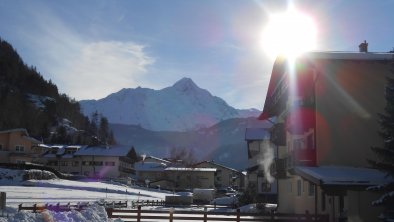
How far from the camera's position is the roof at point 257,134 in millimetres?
68875

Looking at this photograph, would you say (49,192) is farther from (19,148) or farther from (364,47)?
(19,148)

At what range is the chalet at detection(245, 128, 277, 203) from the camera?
59.6m

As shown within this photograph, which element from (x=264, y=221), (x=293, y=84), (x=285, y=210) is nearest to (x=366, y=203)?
(x=264, y=221)

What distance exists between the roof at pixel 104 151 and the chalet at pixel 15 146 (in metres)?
13.8

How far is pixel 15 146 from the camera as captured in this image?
107 metres

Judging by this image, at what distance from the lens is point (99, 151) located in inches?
4673

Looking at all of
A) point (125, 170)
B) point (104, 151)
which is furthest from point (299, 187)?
point (125, 170)

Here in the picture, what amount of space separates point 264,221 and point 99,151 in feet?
315

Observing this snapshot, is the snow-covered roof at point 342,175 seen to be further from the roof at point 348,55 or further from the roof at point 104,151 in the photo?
the roof at point 104,151

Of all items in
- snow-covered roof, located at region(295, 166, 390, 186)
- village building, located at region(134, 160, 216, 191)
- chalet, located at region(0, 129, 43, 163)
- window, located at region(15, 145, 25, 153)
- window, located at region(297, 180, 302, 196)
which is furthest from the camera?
village building, located at region(134, 160, 216, 191)

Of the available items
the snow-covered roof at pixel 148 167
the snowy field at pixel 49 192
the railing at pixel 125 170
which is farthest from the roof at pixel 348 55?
the snow-covered roof at pixel 148 167

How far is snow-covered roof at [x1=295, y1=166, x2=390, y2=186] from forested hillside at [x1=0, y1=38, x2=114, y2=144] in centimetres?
13049

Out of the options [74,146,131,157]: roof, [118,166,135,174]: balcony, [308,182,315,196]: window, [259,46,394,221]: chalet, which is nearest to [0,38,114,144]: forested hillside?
[118,166,135,174]: balcony

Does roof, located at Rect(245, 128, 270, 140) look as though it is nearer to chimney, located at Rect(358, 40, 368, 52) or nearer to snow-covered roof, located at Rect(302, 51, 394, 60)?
chimney, located at Rect(358, 40, 368, 52)
